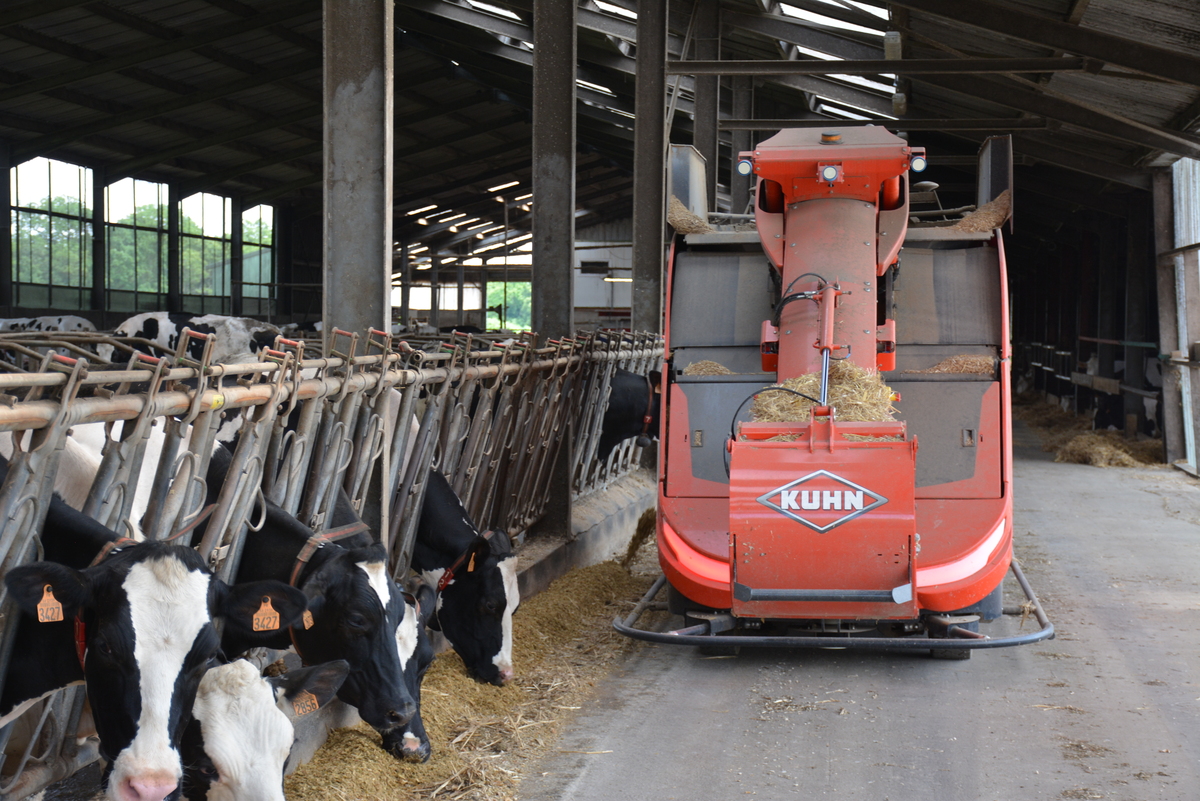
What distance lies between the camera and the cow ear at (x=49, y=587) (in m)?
2.74

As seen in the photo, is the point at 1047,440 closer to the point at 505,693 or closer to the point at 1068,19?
the point at 1068,19

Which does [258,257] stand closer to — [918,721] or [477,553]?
[477,553]

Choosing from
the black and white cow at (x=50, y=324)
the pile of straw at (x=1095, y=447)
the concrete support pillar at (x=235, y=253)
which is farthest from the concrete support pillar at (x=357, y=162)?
the concrete support pillar at (x=235, y=253)

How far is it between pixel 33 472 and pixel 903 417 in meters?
4.83

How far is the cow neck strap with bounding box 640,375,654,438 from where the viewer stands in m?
9.66

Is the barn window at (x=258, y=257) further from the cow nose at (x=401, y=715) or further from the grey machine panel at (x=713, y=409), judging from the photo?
the cow nose at (x=401, y=715)

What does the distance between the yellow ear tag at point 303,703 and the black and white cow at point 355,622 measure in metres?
0.39

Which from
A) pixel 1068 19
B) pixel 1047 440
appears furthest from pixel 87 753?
pixel 1047 440

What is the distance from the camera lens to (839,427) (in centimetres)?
552

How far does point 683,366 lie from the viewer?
23.1 feet

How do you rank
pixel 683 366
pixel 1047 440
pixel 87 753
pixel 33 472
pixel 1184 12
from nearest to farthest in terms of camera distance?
1. pixel 33 472
2. pixel 87 753
3. pixel 683 366
4. pixel 1184 12
5. pixel 1047 440

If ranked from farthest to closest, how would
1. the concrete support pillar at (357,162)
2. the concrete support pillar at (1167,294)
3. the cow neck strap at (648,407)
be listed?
the concrete support pillar at (1167,294) < the cow neck strap at (648,407) < the concrete support pillar at (357,162)

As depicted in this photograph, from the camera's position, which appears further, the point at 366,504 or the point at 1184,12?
the point at 1184,12

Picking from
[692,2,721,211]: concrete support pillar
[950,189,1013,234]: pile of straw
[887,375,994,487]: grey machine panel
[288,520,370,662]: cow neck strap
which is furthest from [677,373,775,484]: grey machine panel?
[692,2,721,211]: concrete support pillar
